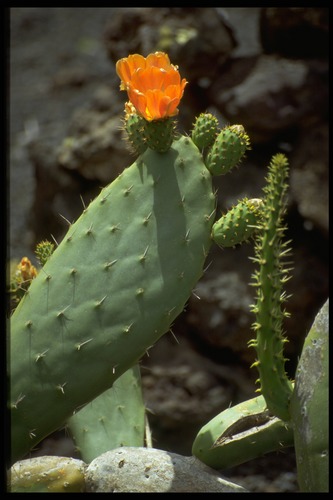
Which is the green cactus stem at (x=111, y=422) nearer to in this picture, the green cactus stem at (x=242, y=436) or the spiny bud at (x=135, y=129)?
the green cactus stem at (x=242, y=436)

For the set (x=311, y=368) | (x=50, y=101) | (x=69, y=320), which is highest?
(x=69, y=320)

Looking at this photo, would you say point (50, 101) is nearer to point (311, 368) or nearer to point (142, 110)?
point (142, 110)

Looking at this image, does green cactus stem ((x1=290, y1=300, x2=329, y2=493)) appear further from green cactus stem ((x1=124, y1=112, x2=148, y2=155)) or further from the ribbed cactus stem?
green cactus stem ((x1=124, y1=112, x2=148, y2=155))

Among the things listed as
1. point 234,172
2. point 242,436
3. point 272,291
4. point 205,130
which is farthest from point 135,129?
point 234,172

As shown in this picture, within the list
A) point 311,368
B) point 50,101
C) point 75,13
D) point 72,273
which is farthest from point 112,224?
point 75,13

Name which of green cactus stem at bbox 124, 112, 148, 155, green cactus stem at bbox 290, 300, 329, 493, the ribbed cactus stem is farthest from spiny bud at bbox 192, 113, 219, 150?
green cactus stem at bbox 290, 300, 329, 493

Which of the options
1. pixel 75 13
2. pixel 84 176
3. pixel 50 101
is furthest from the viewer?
pixel 75 13

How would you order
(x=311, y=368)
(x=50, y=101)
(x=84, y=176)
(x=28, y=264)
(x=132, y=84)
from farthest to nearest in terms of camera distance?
1. (x=50, y=101)
2. (x=84, y=176)
3. (x=28, y=264)
4. (x=132, y=84)
5. (x=311, y=368)
